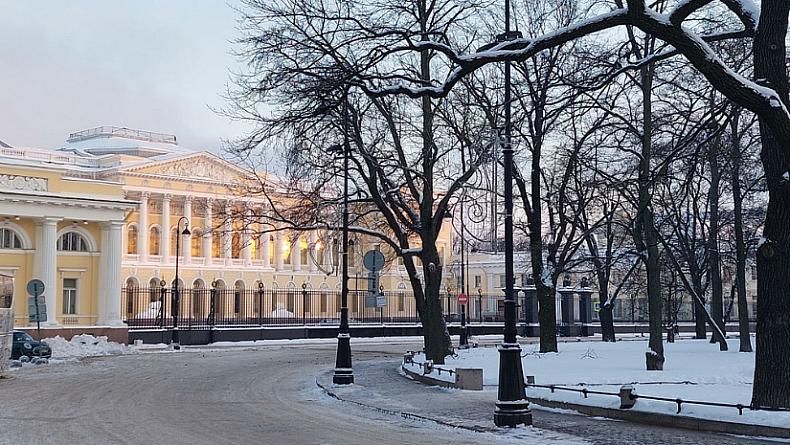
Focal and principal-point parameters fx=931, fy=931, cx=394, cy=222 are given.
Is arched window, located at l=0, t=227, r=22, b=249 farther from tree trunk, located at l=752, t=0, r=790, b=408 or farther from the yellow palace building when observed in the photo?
tree trunk, located at l=752, t=0, r=790, b=408

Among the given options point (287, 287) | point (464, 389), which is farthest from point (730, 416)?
point (287, 287)

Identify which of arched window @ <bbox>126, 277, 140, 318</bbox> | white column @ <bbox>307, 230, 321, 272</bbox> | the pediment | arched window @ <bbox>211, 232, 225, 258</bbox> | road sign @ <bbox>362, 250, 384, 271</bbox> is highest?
the pediment

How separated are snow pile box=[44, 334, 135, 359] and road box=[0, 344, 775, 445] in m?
8.39

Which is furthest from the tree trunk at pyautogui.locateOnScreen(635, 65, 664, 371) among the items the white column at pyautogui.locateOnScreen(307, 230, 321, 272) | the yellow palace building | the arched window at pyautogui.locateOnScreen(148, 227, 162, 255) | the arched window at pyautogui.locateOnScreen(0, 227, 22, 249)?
the arched window at pyautogui.locateOnScreen(148, 227, 162, 255)

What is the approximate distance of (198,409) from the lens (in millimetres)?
18812

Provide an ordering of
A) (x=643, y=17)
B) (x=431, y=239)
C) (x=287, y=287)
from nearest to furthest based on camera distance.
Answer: (x=643, y=17) → (x=431, y=239) → (x=287, y=287)

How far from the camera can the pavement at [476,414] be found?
1409cm

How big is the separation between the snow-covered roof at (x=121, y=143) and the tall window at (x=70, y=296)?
1872 inches

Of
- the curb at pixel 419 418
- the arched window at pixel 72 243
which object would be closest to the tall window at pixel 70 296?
the arched window at pixel 72 243

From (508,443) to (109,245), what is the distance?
4178 cm

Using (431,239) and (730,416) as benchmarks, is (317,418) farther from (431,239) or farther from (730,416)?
(431,239)

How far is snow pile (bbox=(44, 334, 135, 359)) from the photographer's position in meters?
39.2

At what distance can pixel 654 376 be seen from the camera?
929 inches

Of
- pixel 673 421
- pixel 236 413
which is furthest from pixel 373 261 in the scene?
pixel 673 421
